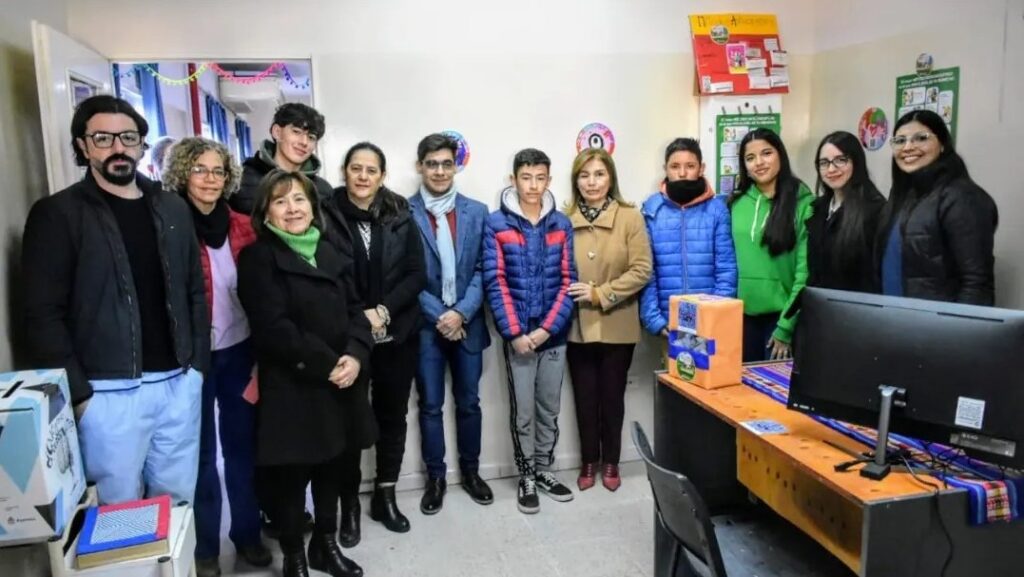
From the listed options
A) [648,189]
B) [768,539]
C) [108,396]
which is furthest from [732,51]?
[108,396]

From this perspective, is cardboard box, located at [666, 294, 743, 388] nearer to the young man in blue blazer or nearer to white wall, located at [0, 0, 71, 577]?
the young man in blue blazer

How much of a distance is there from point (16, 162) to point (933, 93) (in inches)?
138

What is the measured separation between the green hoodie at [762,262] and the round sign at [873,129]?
0.43 meters

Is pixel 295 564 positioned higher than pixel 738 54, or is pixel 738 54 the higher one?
pixel 738 54

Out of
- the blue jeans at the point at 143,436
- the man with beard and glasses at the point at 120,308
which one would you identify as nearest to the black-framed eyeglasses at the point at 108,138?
the man with beard and glasses at the point at 120,308

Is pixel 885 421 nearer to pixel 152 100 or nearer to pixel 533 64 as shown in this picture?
pixel 533 64

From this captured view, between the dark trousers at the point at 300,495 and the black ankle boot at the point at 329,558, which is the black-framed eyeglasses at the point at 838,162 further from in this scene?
the black ankle boot at the point at 329,558

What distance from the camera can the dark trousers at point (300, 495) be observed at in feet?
7.53

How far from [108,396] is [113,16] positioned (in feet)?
5.79

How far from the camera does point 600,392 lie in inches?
131

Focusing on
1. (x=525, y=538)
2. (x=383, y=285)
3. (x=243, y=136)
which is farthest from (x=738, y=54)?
(x=243, y=136)

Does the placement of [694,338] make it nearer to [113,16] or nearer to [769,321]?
[769,321]

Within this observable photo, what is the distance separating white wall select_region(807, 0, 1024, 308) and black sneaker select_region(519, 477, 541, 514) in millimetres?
2042

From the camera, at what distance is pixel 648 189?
3.45 meters
